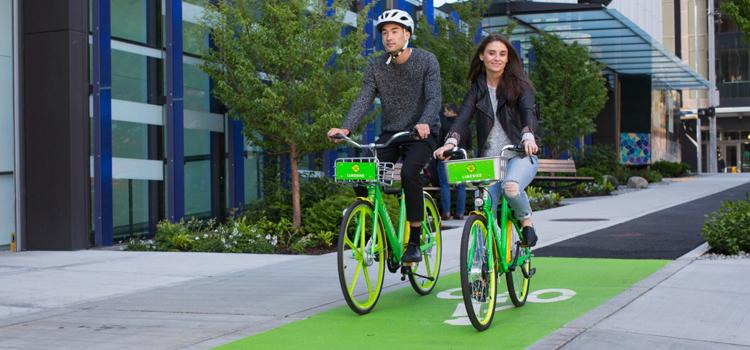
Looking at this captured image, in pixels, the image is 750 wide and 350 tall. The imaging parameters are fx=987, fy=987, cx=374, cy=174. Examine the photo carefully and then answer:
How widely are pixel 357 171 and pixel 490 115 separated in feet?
3.21

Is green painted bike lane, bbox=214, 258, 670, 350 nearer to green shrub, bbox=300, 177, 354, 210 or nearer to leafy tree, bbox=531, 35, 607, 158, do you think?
green shrub, bbox=300, 177, 354, 210

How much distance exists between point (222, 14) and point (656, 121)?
42.6 metres

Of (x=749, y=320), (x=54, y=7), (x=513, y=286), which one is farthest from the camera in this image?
(x=54, y=7)

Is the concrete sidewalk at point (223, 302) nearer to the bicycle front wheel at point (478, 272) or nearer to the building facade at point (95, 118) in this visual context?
the bicycle front wheel at point (478, 272)

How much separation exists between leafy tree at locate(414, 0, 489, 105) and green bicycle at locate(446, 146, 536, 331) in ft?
43.0

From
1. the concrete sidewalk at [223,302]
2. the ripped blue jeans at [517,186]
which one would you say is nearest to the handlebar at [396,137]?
the ripped blue jeans at [517,186]

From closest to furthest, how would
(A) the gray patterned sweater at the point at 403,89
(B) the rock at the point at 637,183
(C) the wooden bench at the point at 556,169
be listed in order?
(A) the gray patterned sweater at the point at 403,89 < (C) the wooden bench at the point at 556,169 < (B) the rock at the point at 637,183

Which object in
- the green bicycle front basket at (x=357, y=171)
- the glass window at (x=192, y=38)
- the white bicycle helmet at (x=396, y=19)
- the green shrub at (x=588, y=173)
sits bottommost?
the green bicycle front basket at (x=357, y=171)

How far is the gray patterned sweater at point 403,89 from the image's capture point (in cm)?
700

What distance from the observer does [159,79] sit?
13.9 meters

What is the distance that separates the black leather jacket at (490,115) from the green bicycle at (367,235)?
43 centimetres

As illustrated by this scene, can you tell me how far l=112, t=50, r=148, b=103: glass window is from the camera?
1312 cm

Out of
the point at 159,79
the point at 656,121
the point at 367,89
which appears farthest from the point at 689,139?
the point at 367,89

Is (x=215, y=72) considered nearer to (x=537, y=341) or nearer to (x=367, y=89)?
(x=367, y=89)
